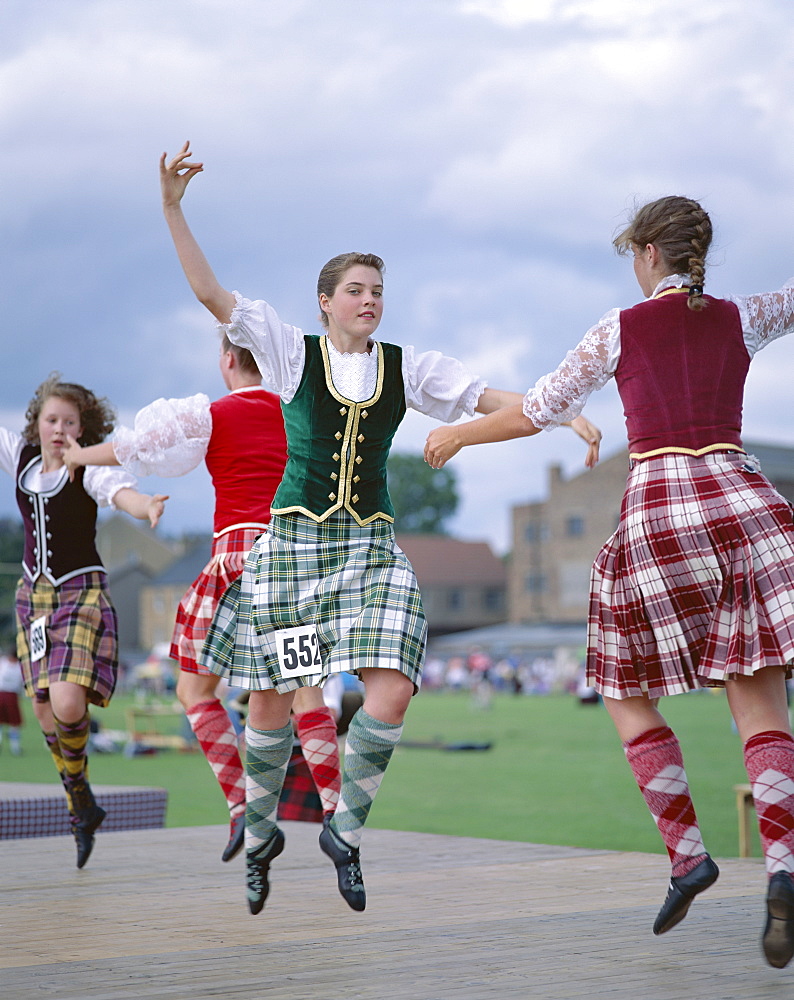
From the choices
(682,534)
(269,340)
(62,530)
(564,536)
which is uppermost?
(269,340)

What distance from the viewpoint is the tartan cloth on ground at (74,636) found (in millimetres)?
5465

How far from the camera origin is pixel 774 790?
3.21m

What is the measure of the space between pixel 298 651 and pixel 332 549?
0.34 meters

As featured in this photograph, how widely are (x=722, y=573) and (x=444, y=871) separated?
8.04 ft

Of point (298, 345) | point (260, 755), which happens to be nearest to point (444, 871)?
point (260, 755)

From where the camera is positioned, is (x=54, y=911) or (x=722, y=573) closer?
(x=722, y=573)

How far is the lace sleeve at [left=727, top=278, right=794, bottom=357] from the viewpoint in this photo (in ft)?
11.7

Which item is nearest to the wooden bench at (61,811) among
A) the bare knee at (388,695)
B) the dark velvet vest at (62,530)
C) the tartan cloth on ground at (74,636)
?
the tartan cloth on ground at (74,636)

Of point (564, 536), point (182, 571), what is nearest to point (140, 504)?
point (564, 536)

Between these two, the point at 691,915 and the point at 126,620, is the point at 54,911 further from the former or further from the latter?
the point at 126,620

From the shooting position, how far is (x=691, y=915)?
4.01 meters

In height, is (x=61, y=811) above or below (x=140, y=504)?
below

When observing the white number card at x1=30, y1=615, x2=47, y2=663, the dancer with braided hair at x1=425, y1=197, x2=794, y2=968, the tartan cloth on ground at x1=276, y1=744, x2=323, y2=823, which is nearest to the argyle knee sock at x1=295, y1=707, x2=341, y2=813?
the white number card at x1=30, y1=615, x2=47, y2=663

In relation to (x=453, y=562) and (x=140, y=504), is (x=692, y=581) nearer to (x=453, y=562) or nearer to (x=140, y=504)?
(x=140, y=504)
